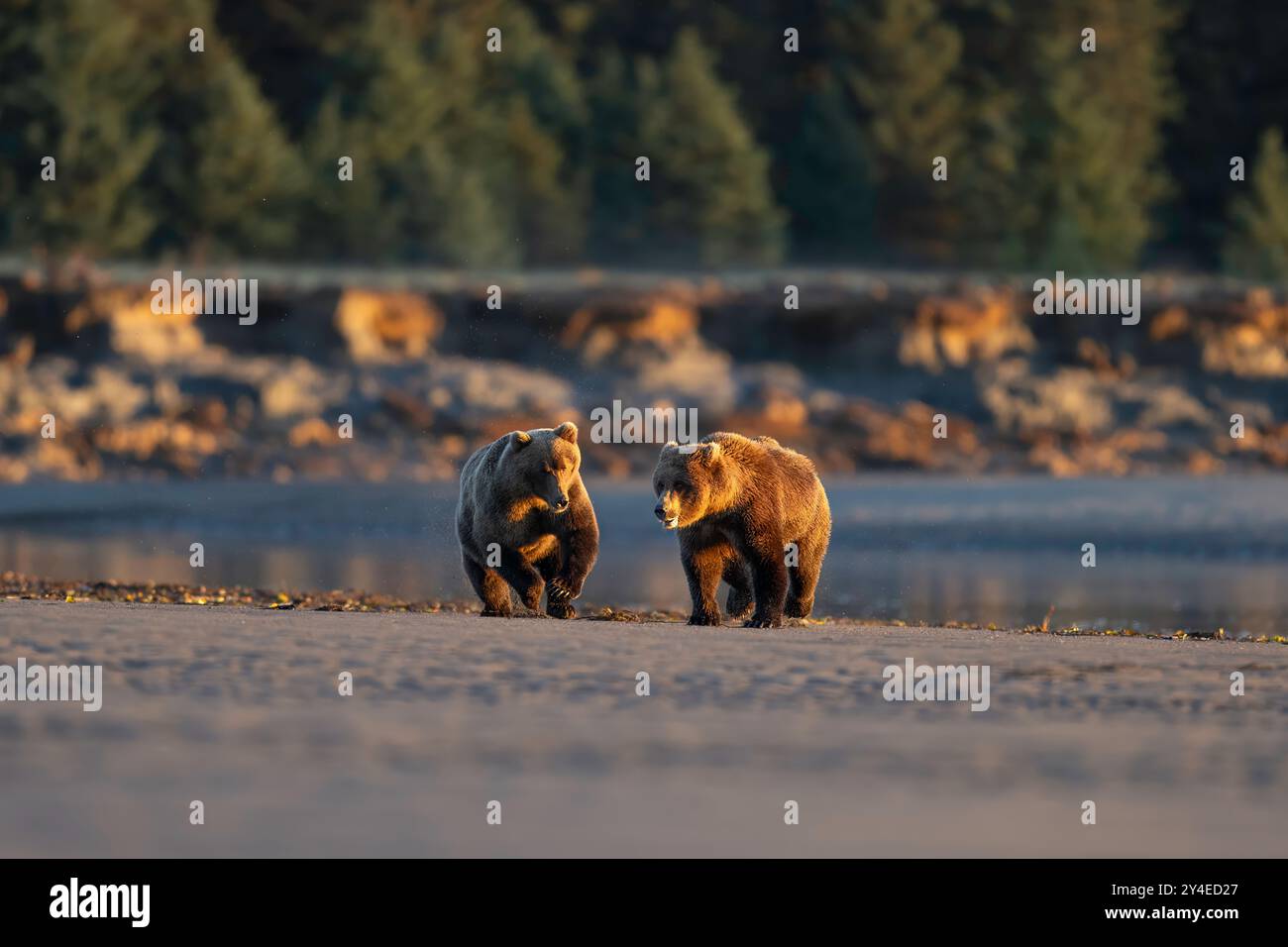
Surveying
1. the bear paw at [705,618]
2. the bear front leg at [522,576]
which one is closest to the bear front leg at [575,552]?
the bear front leg at [522,576]

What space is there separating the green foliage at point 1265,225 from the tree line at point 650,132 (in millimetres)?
116

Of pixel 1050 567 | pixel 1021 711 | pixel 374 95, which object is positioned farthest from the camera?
pixel 374 95

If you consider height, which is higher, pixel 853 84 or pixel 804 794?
pixel 853 84

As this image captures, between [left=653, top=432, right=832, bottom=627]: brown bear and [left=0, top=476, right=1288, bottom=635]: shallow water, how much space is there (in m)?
3.30

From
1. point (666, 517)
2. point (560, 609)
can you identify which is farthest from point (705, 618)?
point (560, 609)

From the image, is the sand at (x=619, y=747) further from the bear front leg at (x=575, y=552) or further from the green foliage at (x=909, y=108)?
the green foliage at (x=909, y=108)

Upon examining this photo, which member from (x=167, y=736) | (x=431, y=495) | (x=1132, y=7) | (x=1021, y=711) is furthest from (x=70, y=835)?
(x=1132, y=7)

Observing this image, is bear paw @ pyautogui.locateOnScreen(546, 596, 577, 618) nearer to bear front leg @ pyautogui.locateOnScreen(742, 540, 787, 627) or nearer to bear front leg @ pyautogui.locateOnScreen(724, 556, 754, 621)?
bear front leg @ pyautogui.locateOnScreen(724, 556, 754, 621)

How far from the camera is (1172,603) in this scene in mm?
21094

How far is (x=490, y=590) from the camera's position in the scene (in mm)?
16234

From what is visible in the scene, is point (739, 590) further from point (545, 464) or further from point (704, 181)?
point (704, 181)

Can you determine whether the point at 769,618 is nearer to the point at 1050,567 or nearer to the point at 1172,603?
the point at 1172,603

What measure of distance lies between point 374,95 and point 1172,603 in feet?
149

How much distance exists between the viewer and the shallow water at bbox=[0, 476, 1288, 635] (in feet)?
70.0
